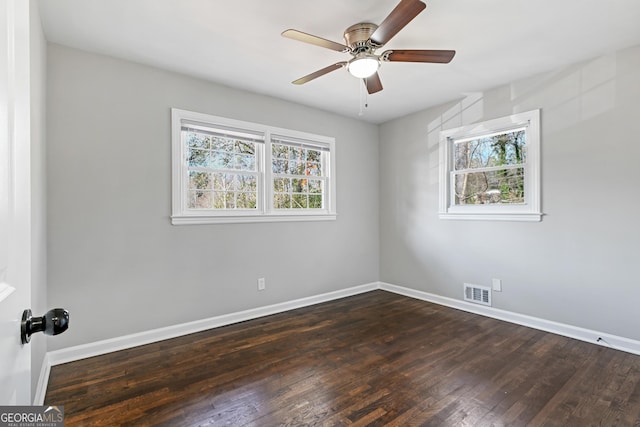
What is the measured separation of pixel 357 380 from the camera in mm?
2252

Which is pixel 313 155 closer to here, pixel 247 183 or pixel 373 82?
pixel 247 183

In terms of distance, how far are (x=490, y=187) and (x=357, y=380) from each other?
274 centimetres

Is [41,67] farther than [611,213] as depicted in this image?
No

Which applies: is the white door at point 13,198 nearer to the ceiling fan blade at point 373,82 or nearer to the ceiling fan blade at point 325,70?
the ceiling fan blade at point 325,70

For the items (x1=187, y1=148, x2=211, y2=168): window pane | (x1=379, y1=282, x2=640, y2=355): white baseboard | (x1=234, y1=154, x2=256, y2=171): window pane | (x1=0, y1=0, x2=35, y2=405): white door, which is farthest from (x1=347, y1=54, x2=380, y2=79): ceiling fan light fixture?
(x1=379, y1=282, x2=640, y2=355): white baseboard

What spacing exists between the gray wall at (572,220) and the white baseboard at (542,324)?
0.19ft

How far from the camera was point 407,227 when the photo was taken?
4.53 meters

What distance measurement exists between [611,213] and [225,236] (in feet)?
12.2

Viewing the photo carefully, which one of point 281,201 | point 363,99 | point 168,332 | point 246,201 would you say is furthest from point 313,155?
point 168,332

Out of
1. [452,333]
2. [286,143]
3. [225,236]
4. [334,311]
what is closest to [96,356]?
[225,236]

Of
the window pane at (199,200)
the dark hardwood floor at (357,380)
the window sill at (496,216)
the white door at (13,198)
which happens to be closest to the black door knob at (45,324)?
the white door at (13,198)

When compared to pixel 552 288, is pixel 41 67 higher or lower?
higher

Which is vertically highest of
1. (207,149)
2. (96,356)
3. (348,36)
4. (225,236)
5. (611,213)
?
(348,36)

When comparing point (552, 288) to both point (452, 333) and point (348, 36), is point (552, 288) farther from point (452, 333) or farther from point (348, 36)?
point (348, 36)
